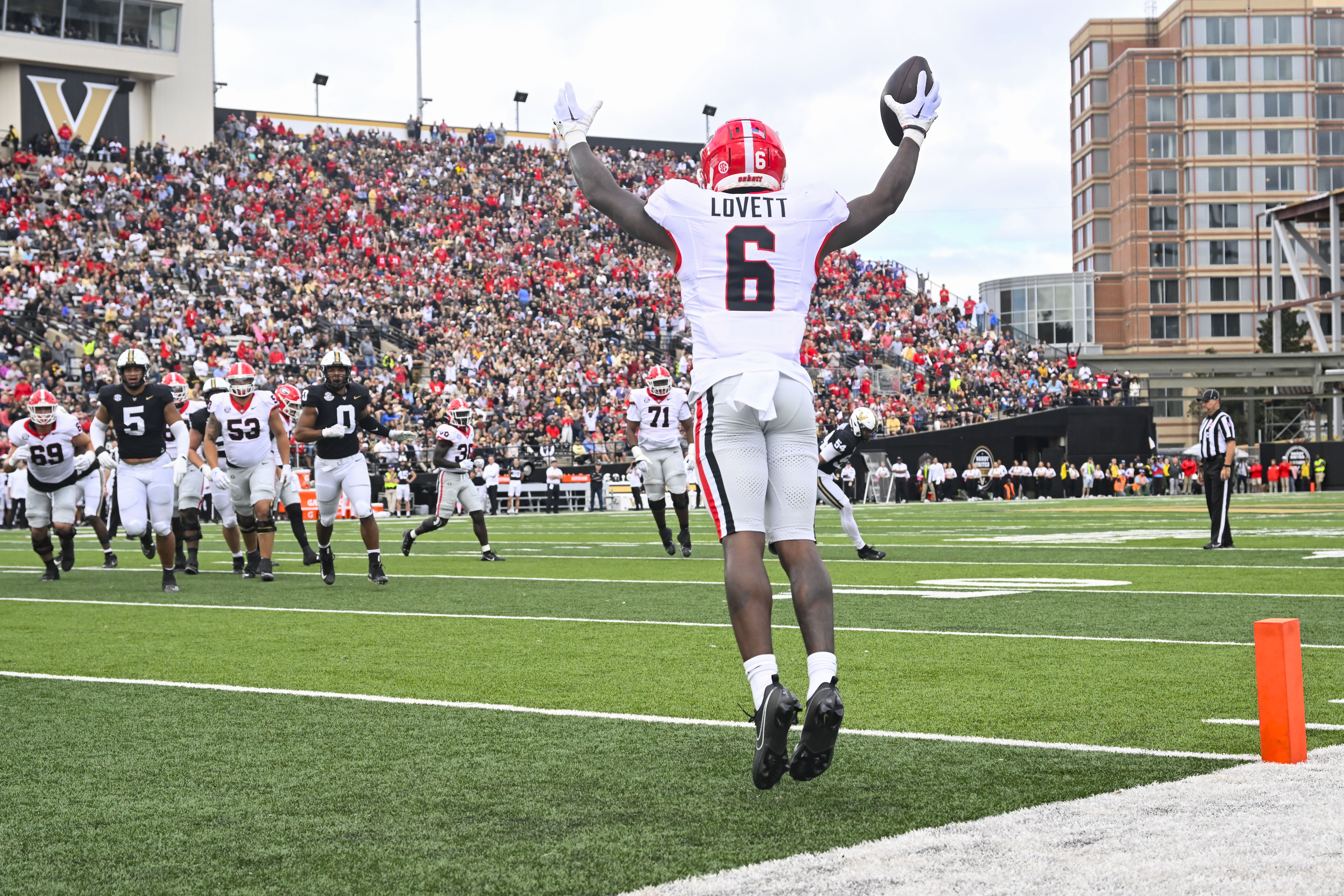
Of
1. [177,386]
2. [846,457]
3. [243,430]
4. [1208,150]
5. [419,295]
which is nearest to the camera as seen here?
[243,430]

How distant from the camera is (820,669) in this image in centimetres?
426

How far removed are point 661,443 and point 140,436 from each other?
5598 millimetres

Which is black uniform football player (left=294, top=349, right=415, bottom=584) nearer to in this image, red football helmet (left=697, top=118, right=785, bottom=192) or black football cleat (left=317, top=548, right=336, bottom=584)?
black football cleat (left=317, top=548, right=336, bottom=584)

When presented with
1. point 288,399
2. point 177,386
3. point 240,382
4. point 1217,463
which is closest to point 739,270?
point 240,382

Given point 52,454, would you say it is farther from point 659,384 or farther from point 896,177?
point 896,177

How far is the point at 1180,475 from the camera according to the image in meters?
43.9

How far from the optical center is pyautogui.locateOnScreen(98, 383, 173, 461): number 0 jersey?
487 inches

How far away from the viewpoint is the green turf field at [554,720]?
12.0 ft

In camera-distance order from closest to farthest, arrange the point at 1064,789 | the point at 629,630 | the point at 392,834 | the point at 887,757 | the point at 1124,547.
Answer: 1. the point at 392,834
2. the point at 1064,789
3. the point at 887,757
4. the point at 629,630
5. the point at 1124,547

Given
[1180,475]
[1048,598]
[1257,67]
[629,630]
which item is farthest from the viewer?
[1257,67]

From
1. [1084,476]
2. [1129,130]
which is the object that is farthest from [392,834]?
[1129,130]

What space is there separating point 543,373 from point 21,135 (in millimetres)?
16017

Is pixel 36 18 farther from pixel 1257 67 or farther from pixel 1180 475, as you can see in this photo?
pixel 1257 67

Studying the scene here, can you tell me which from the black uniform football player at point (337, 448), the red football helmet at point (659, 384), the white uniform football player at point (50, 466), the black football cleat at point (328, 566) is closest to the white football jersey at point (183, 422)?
the white uniform football player at point (50, 466)
